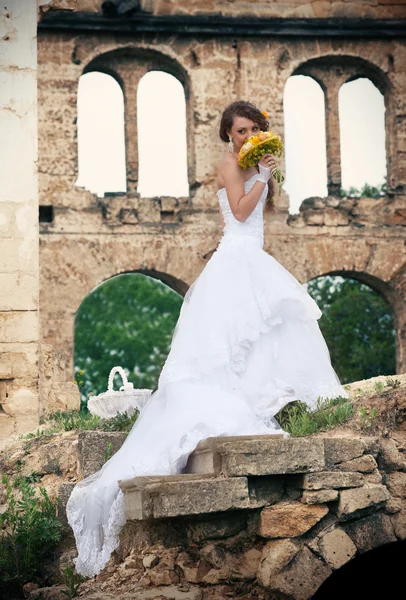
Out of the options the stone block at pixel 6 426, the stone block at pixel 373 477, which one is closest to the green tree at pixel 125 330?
the stone block at pixel 6 426

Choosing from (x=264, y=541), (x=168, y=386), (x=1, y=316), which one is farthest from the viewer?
(x=1, y=316)

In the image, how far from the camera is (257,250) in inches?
304

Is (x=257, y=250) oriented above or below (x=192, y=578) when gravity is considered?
above

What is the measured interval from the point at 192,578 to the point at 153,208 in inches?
415

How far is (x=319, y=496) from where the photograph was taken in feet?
20.5

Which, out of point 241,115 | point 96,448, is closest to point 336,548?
point 96,448

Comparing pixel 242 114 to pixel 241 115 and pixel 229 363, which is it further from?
pixel 229 363

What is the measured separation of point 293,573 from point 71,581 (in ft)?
4.24

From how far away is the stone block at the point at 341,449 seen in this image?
6.44 meters

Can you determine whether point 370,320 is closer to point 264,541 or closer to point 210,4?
point 210,4

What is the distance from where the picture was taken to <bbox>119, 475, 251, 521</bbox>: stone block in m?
6.05

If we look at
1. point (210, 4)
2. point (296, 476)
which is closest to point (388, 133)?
point (210, 4)

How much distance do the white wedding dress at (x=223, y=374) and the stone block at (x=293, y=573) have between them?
775mm

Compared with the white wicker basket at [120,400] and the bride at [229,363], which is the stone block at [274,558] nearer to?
the bride at [229,363]
